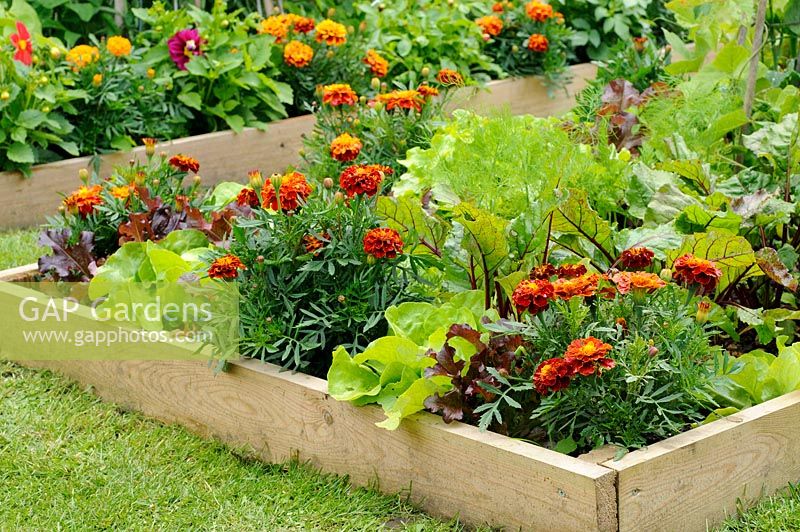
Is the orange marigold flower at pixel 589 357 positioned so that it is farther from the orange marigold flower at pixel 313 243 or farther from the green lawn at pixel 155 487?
the orange marigold flower at pixel 313 243

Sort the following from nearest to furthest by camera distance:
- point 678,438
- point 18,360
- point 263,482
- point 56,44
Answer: point 678,438, point 263,482, point 18,360, point 56,44

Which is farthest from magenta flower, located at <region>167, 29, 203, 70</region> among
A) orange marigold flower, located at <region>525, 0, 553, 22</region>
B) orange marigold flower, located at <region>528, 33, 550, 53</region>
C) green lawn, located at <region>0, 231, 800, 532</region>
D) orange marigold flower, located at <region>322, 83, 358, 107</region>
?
green lawn, located at <region>0, 231, 800, 532</region>

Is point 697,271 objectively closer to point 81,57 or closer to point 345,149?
point 345,149

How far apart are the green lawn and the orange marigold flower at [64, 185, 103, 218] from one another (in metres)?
0.66

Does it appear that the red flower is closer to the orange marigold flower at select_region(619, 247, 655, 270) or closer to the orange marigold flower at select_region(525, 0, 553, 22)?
the orange marigold flower at select_region(525, 0, 553, 22)

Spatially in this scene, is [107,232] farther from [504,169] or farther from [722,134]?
[722,134]

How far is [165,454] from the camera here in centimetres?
302

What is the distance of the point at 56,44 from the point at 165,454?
3.18m

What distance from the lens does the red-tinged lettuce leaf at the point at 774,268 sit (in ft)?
9.45

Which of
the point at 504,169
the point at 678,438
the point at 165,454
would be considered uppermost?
the point at 504,169

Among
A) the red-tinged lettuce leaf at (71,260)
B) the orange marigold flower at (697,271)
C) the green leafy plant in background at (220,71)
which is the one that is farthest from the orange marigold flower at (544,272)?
the green leafy plant in background at (220,71)

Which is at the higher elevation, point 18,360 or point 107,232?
point 107,232

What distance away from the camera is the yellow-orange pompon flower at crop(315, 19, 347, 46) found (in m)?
5.83

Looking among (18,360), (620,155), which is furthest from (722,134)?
(18,360)
